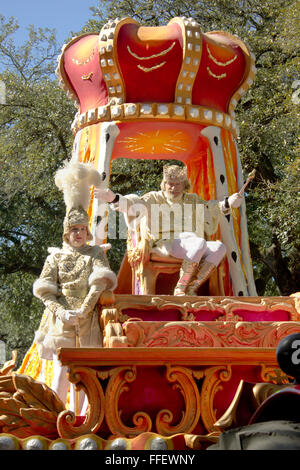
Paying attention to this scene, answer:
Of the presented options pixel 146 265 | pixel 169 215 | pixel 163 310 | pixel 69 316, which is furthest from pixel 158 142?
pixel 69 316

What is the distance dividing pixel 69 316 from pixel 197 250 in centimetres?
182

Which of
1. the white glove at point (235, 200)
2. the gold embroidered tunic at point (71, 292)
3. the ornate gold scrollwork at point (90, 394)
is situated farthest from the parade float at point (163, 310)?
the white glove at point (235, 200)

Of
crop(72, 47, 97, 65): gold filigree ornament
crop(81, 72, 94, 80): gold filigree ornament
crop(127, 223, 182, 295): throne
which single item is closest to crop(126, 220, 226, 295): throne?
crop(127, 223, 182, 295): throne

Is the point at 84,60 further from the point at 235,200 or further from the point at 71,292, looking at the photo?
the point at 71,292

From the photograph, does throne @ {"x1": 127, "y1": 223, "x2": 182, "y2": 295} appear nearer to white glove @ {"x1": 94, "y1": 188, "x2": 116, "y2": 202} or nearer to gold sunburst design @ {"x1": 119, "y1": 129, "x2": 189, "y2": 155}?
white glove @ {"x1": 94, "y1": 188, "x2": 116, "y2": 202}

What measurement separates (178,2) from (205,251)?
30.0ft

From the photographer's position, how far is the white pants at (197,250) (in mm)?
7379

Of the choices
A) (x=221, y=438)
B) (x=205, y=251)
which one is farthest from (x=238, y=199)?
(x=221, y=438)

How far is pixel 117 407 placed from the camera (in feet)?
14.0

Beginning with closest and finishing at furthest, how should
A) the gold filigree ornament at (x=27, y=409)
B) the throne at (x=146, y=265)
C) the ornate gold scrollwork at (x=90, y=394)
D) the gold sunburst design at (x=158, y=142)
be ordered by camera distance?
the gold filigree ornament at (x=27, y=409) → the ornate gold scrollwork at (x=90, y=394) → the throne at (x=146, y=265) → the gold sunburst design at (x=158, y=142)

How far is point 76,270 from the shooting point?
636 cm

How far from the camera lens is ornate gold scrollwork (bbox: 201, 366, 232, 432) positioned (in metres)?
4.48

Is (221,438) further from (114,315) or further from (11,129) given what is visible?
(11,129)

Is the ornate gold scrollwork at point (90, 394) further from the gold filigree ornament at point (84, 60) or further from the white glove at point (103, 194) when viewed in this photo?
the gold filigree ornament at point (84, 60)
